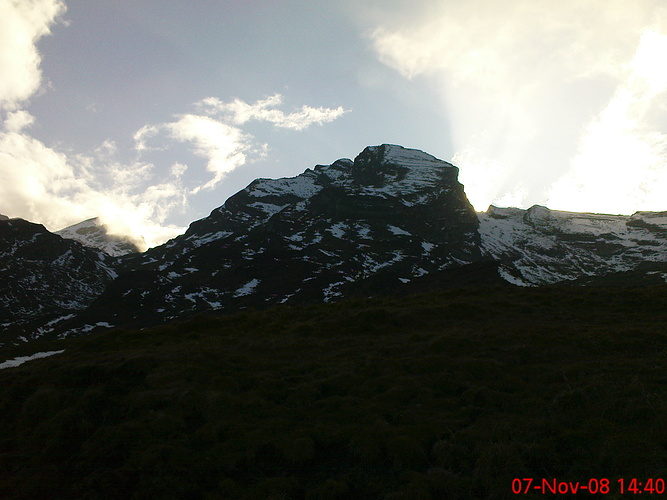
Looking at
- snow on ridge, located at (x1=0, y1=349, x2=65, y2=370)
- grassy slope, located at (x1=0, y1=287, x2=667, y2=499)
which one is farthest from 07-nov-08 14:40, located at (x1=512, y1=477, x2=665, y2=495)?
snow on ridge, located at (x1=0, y1=349, x2=65, y2=370)

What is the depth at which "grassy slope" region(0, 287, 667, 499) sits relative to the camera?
1064 centimetres

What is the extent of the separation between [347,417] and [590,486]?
665cm

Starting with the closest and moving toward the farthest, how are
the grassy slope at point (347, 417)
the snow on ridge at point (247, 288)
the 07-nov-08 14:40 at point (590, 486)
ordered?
the 07-nov-08 14:40 at point (590, 486) → the grassy slope at point (347, 417) → the snow on ridge at point (247, 288)

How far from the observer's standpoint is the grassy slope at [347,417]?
1064cm

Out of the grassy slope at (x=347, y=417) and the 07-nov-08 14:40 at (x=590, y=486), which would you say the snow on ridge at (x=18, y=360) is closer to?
the grassy slope at (x=347, y=417)

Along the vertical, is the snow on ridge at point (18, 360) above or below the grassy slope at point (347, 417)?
above

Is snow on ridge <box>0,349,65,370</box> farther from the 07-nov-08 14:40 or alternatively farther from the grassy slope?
the 07-nov-08 14:40

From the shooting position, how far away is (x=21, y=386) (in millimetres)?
17000

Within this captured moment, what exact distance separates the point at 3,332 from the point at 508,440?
210 m

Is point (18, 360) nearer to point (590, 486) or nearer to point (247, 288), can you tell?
point (590, 486)

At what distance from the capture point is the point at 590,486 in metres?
9.52

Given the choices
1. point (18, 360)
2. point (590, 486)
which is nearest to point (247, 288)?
point (18, 360)

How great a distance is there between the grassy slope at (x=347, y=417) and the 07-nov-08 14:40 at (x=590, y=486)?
267mm

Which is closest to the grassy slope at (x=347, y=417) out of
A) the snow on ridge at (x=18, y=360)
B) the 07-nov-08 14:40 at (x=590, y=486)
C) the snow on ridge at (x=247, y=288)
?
the 07-nov-08 14:40 at (x=590, y=486)
